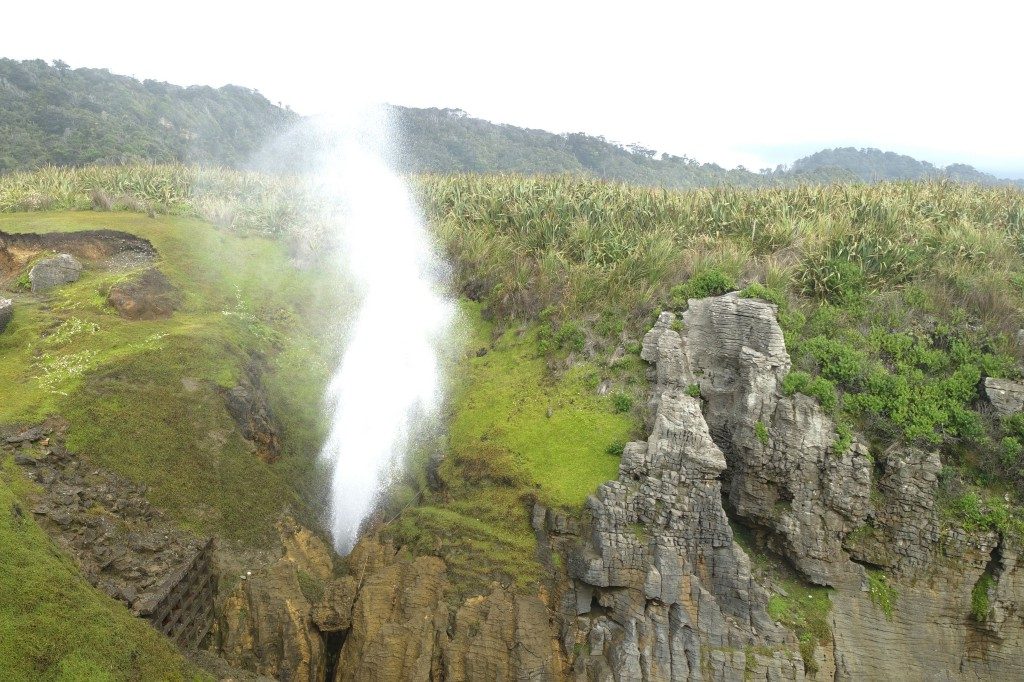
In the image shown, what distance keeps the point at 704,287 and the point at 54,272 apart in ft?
43.5

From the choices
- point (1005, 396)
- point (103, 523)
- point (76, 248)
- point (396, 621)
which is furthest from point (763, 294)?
point (76, 248)

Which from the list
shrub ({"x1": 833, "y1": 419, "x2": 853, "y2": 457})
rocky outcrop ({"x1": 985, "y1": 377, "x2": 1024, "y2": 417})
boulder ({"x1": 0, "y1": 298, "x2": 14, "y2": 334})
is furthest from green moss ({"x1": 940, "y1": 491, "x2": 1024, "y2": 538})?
boulder ({"x1": 0, "y1": 298, "x2": 14, "y2": 334})

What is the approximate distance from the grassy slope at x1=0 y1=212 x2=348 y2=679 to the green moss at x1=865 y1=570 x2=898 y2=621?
9.26 metres

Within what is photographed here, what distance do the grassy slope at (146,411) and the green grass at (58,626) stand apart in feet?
0.05

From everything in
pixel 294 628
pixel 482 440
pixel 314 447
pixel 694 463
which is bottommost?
pixel 294 628

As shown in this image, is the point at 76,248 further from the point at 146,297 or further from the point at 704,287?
the point at 704,287

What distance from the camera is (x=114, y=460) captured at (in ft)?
30.5

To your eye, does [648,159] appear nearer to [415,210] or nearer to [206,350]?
[415,210]

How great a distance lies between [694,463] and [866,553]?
3.04 meters

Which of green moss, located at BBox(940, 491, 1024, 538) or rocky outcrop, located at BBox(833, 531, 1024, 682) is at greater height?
green moss, located at BBox(940, 491, 1024, 538)

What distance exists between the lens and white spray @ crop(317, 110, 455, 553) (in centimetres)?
1213

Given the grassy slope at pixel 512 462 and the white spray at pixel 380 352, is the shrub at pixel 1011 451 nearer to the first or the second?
the grassy slope at pixel 512 462

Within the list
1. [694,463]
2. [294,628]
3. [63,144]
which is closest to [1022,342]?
[694,463]

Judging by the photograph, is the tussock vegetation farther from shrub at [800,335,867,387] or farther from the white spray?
the white spray
